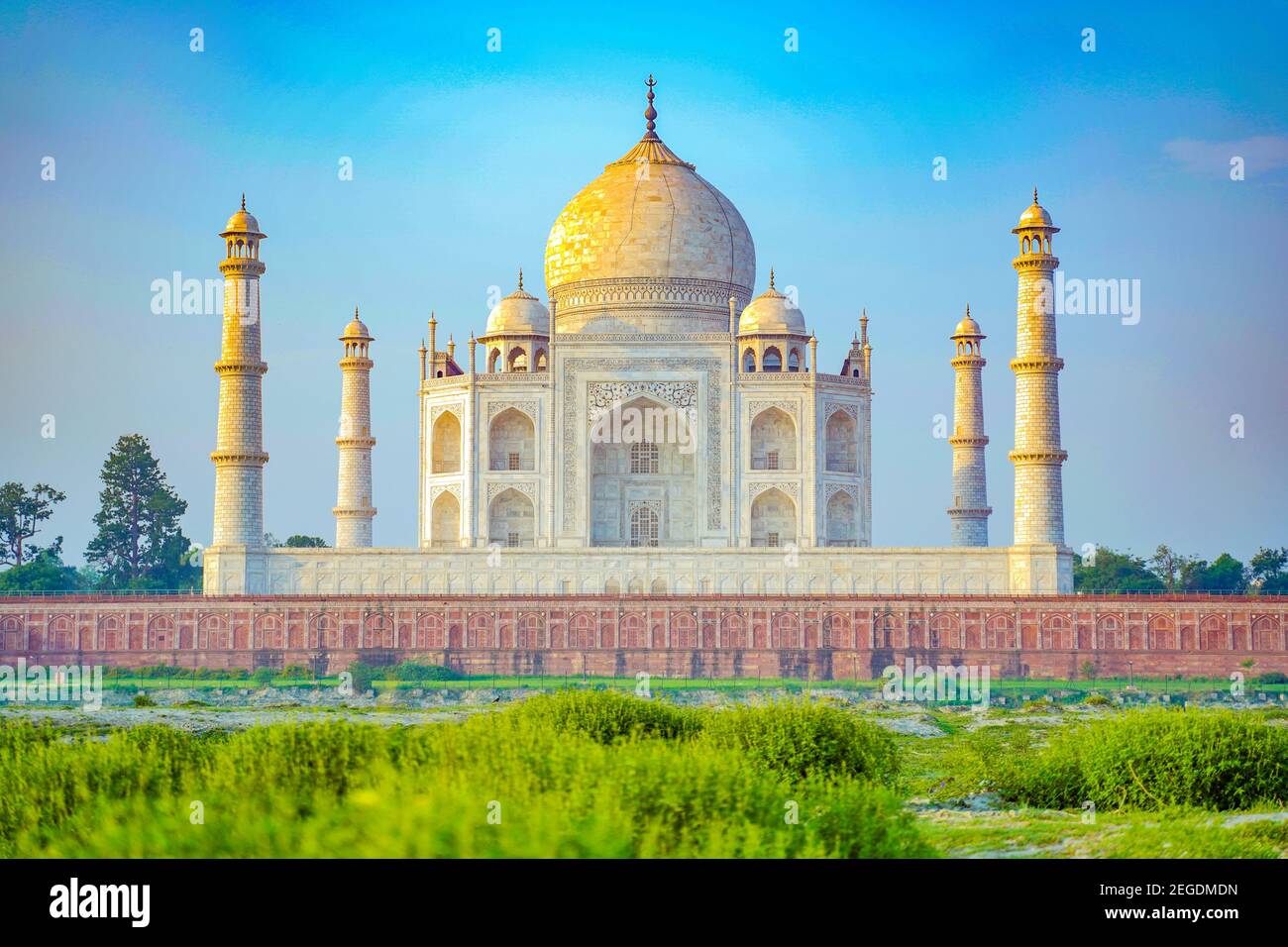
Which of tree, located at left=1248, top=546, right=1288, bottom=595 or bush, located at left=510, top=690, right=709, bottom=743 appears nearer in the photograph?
bush, located at left=510, top=690, right=709, bottom=743

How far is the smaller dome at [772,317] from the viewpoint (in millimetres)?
37781

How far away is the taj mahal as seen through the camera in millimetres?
33562

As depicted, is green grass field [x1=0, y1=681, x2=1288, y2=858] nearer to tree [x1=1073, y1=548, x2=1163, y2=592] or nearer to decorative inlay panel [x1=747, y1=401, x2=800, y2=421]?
decorative inlay panel [x1=747, y1=401, x2=800, y2=421]

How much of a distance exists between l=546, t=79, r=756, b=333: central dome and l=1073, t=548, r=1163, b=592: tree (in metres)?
12.4

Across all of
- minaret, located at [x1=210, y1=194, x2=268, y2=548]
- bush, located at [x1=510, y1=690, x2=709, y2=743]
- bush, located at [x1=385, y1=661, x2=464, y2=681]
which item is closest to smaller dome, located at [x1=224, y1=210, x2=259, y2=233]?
minaret, located at [x1=210, y1=194, x2=268, y2=548]

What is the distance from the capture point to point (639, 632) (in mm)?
31844

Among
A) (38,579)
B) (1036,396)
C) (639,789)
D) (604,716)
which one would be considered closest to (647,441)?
(1036,396)

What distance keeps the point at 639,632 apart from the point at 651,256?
10.3 meters

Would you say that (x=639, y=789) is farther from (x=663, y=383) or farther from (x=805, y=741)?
(x=663, y=383)
